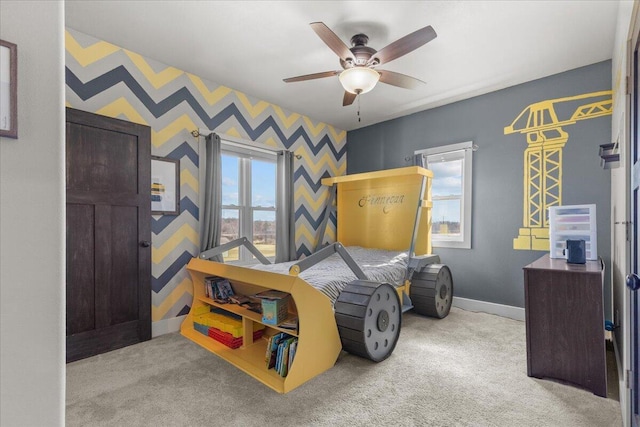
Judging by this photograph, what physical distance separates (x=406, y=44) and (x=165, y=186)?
2.49 metres

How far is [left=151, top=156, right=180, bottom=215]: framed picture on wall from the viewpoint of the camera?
2.93m

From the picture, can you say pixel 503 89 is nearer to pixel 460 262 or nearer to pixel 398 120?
pixel 398 120

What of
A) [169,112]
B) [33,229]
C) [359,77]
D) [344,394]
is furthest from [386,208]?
[33,229]

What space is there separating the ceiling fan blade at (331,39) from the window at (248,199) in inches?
70.1

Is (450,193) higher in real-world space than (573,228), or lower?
higher

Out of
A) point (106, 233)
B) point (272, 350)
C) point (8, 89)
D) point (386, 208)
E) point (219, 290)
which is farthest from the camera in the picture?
point (386, 208)

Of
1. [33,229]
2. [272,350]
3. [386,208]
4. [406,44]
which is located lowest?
[272,350]

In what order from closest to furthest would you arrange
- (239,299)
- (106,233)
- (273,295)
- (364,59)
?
(273,295), (364,59), (106,233), (239,299)

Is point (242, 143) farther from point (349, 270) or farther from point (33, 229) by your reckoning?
point (33, 229)

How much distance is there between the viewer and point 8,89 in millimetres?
709

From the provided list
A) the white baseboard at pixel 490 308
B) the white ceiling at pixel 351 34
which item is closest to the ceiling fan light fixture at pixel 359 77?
the white ceiling at pixel 351 34

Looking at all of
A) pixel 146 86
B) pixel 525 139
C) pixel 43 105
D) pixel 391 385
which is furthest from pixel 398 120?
Result: pixel 43 105

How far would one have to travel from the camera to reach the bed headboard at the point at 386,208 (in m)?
3.82

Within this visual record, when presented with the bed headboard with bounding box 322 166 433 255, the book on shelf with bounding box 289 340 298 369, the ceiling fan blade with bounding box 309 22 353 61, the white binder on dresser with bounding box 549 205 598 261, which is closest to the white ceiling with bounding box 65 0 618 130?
the ceiling fan blade with bounding box 309 22 353 61
